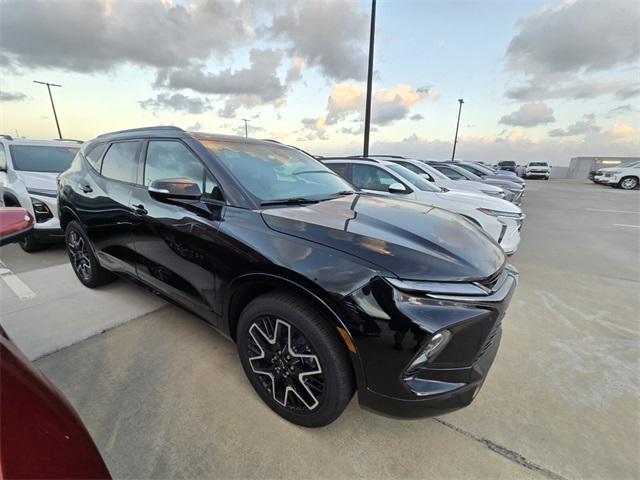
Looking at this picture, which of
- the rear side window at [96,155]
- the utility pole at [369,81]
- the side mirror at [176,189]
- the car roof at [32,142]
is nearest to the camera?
the side mirror at [176,189]

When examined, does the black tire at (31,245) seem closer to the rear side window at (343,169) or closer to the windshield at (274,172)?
the windshield at (274,172)

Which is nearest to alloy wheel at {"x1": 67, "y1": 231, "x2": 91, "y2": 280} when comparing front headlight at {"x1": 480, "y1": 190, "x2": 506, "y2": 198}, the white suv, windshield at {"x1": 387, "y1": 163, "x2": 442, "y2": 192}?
the white suv

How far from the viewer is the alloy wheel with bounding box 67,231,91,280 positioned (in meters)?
3.45

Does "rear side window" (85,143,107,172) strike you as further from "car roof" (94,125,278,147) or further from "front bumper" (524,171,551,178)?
"front bumper" (524,171,551,178)

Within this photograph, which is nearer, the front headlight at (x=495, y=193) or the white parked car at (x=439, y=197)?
the white parked car at (x=439, y=197)

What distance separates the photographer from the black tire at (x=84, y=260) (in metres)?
3.36

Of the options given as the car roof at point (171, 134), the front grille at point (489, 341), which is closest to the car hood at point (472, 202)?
the car roof at point (171, 134)

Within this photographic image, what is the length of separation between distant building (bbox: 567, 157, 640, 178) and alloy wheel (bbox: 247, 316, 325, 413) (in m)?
40.9

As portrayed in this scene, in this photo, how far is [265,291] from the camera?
6.14 feet

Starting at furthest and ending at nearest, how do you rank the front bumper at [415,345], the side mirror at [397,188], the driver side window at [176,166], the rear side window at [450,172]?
the rear side window at [450,172]
the side mirror at [397,188]
the driver side window at [176,166]
the front bumper at [415,345]

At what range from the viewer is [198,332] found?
9.19ft

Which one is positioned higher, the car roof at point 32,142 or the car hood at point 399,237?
the car roof at point 32,142

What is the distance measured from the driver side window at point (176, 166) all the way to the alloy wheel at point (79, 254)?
1534 millimetres

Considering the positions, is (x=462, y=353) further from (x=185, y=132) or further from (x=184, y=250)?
(x=185, y=132)
